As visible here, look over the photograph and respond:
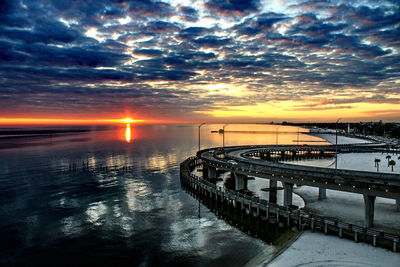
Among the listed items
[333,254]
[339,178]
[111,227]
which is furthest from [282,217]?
[111,227]

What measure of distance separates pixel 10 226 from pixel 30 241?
7510 millimetres

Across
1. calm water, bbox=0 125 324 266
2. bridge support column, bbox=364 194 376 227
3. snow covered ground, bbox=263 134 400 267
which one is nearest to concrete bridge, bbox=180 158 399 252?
snow covered ground, bbox=263 134 400 267

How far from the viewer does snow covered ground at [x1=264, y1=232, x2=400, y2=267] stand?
77.7 ft

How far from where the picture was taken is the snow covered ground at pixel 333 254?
23688 millimetres

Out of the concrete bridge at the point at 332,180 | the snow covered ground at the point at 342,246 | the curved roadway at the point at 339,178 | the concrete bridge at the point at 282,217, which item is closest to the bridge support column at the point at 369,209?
the concrete bridge at the point at 332,180

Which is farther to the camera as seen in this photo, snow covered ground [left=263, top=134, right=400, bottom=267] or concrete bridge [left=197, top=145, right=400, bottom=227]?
concrete bridge [left=197, top=145, right=400, bottom=227]

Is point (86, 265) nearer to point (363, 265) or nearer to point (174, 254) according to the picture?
point (174, 254)

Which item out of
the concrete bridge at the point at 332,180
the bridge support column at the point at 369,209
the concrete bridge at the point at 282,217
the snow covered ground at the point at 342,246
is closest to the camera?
the snow covered ground at the point at 342,246

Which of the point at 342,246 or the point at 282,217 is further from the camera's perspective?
the point at 282,217

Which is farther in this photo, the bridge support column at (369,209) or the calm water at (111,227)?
the bridge support column at (369,209)

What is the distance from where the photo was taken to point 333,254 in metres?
25.4

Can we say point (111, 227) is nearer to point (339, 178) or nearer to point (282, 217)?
point (282, 217)

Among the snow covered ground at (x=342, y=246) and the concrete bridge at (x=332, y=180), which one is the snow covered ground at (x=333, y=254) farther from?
the concrete bridge at (x=332, y=180)

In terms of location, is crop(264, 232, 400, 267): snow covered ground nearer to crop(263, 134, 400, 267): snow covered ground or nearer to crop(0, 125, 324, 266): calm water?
crop(263, 134, 400, 267): snow covered ground
